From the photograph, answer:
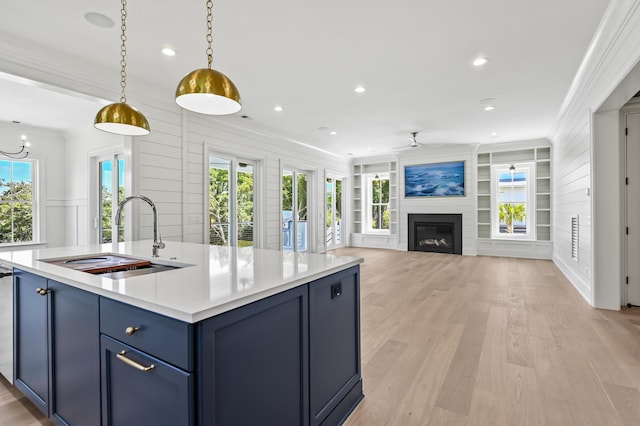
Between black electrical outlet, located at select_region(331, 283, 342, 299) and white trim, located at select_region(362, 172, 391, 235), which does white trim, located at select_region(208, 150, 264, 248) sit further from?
white trim, located at select_region(362, 172, 391, 235)

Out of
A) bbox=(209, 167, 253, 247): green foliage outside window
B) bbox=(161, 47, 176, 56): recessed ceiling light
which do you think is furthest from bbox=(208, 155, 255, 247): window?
bbox=(161, 47, 176, 56): recessed ceiling light

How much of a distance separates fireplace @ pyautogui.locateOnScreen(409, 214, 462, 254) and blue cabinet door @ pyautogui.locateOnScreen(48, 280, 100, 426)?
8117mm

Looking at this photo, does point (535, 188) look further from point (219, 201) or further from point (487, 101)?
point (219, 201)

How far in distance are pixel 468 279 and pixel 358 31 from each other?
4261 millimetres

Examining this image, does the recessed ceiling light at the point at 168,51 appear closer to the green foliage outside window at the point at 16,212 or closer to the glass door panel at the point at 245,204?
the glass door panel at the point at 245,204

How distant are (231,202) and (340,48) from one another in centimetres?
351

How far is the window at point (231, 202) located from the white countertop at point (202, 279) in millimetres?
3257

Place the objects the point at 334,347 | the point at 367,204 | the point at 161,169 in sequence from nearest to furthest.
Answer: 1. the point at 334,347
2. the point at 161,169
3. the point at 367,204

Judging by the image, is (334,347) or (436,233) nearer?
(334,347)

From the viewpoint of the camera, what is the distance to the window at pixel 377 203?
9617 millimetres

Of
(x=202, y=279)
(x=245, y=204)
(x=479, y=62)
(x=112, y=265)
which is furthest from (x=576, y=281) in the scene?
(x=112, y=265)

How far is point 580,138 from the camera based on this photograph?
4355mm

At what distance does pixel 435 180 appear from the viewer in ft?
27.8

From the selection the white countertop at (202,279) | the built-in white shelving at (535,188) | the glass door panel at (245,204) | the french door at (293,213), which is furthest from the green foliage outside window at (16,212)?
the built-in white shelving at (535,188)
